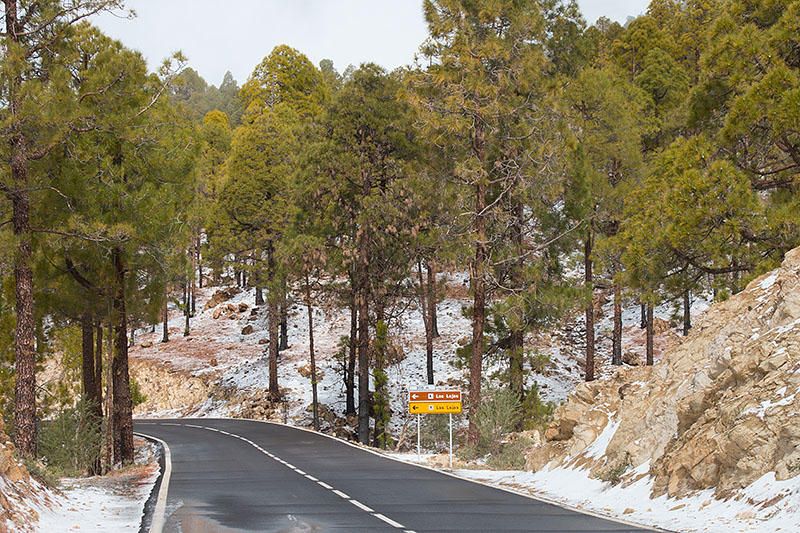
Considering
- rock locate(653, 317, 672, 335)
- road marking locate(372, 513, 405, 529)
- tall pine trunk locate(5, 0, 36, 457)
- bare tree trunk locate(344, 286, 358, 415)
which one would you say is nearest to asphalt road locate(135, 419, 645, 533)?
road marking locate(372, 513, 405, 529)

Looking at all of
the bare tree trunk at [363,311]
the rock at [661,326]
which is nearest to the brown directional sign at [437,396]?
the bare tree trunk at [363,311]

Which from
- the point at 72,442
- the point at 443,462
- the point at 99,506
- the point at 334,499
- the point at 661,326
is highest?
the point at 661,326

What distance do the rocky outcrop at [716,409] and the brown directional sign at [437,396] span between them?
3.75 meters

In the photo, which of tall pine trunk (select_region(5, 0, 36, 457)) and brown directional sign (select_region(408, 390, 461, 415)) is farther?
brown directional sign (select_region(408, 390, 461, 415))

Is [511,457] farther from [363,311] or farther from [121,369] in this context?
[363,311]

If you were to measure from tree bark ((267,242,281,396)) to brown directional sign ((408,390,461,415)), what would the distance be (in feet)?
61.7

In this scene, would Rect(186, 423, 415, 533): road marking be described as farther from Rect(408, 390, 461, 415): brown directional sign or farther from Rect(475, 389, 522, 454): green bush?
Rect(475, 389, 522, 454): green bush

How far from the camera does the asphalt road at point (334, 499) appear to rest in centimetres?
952

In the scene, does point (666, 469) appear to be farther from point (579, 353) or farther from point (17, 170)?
point (579, 353)

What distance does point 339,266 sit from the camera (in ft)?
97.2

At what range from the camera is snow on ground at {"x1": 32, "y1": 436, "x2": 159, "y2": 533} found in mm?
9172

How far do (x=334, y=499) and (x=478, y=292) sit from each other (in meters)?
11.0

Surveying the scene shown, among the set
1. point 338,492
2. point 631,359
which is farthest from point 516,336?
point 631,359

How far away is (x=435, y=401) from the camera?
63.1ft
